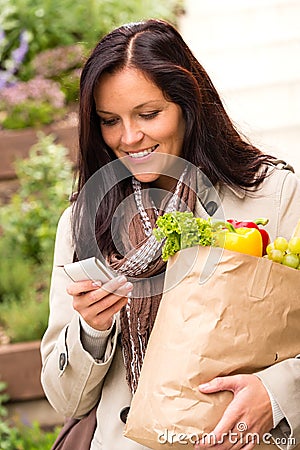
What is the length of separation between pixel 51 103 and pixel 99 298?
3.09 meters

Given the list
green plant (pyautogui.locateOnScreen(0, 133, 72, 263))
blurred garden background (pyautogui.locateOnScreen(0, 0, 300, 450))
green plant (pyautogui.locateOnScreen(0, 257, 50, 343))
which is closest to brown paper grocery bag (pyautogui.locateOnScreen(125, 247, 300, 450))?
blurred garden background (pyautogui.locateOnScreen(0, 0, 300, 450))

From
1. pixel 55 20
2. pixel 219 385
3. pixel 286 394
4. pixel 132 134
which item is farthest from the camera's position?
pixel 55 20

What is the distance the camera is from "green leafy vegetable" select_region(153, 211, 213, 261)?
1807mm

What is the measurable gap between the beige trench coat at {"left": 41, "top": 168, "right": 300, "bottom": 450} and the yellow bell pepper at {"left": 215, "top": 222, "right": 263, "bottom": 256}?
1.16 ft

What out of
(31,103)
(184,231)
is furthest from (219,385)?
(31,103)

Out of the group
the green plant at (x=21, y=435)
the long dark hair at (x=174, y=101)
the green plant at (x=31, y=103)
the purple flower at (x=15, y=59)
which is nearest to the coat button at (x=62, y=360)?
the long dark hair at (x=174, y=101)

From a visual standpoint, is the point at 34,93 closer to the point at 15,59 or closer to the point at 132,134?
the point at 15,59

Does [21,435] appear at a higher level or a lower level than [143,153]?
lower

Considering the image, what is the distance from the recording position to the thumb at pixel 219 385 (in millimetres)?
1762

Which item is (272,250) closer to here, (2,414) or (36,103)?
(2,414)

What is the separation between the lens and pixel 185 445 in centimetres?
180

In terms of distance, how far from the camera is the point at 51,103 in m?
4.89

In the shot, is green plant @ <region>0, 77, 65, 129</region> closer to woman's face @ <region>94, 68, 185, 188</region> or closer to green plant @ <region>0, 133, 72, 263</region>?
green plant @ <region>0, 133, 72, 263</region>

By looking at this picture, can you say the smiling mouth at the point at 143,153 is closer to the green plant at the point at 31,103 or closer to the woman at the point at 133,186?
the woman at the point at 133,186
